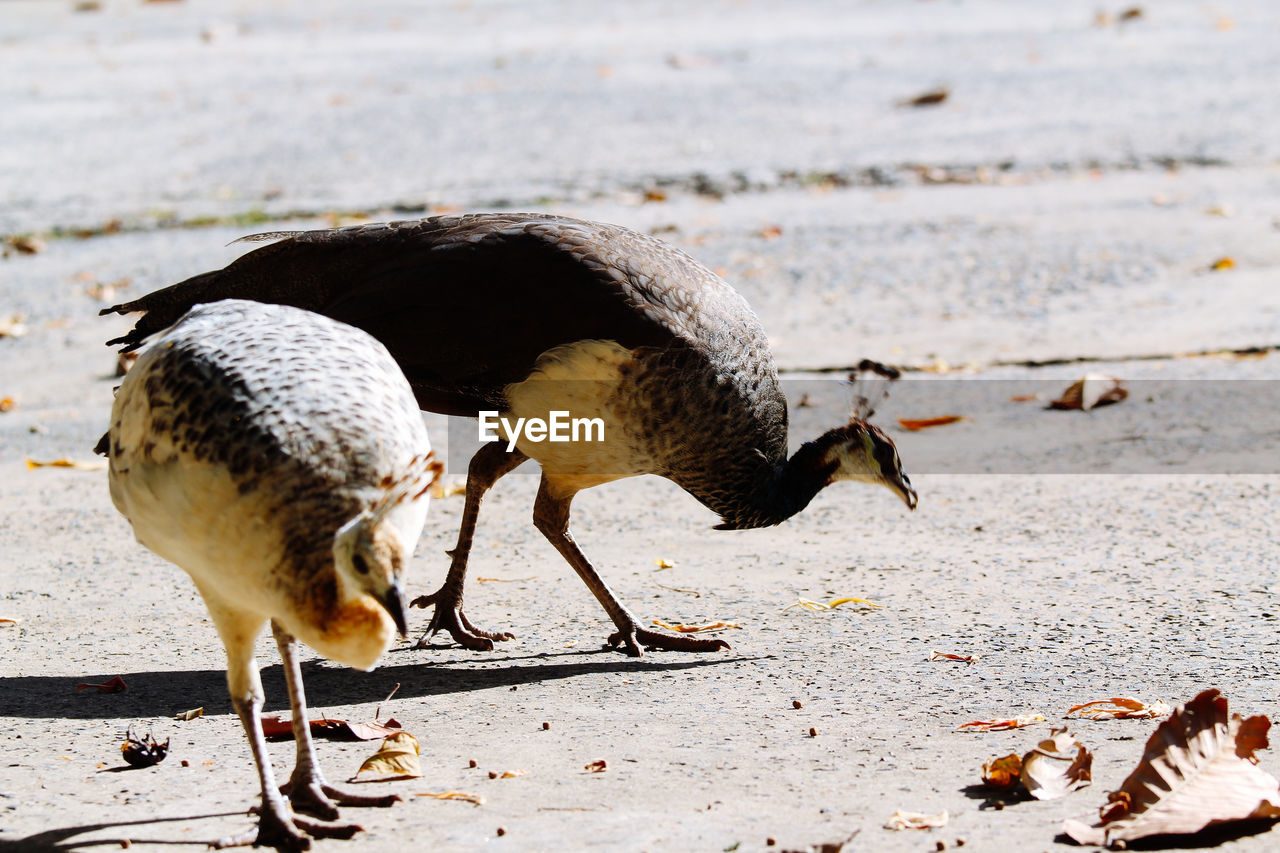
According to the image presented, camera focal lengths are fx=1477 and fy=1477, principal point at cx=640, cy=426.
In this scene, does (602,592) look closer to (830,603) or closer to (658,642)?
(658,642)

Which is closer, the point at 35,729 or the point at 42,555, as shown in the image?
the point at 35,729

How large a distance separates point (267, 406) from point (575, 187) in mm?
7838

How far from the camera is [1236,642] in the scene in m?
4.48

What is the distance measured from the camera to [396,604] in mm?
2998

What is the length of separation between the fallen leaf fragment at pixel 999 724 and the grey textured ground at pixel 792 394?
0.06m

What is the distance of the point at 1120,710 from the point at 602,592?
66.8 inches

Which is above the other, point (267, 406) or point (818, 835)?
point (267, 406)

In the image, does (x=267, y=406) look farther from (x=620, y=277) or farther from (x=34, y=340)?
(x=34, y=340)

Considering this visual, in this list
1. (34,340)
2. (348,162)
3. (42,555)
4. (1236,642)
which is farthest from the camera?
(348,162)

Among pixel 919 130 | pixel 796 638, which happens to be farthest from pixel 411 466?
pixel 919 130

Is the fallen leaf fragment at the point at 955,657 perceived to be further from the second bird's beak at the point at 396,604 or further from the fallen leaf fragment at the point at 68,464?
the fallen leaf fragment at the point at 68,464

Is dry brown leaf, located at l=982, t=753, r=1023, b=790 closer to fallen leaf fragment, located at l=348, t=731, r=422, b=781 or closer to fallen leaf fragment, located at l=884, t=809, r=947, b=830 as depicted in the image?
fallen leaf fragment, located at l=884, t=809, r=947, b=830

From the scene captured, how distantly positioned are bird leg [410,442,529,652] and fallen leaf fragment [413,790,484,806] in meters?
1.19

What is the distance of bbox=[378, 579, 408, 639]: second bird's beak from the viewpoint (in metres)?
2.99
